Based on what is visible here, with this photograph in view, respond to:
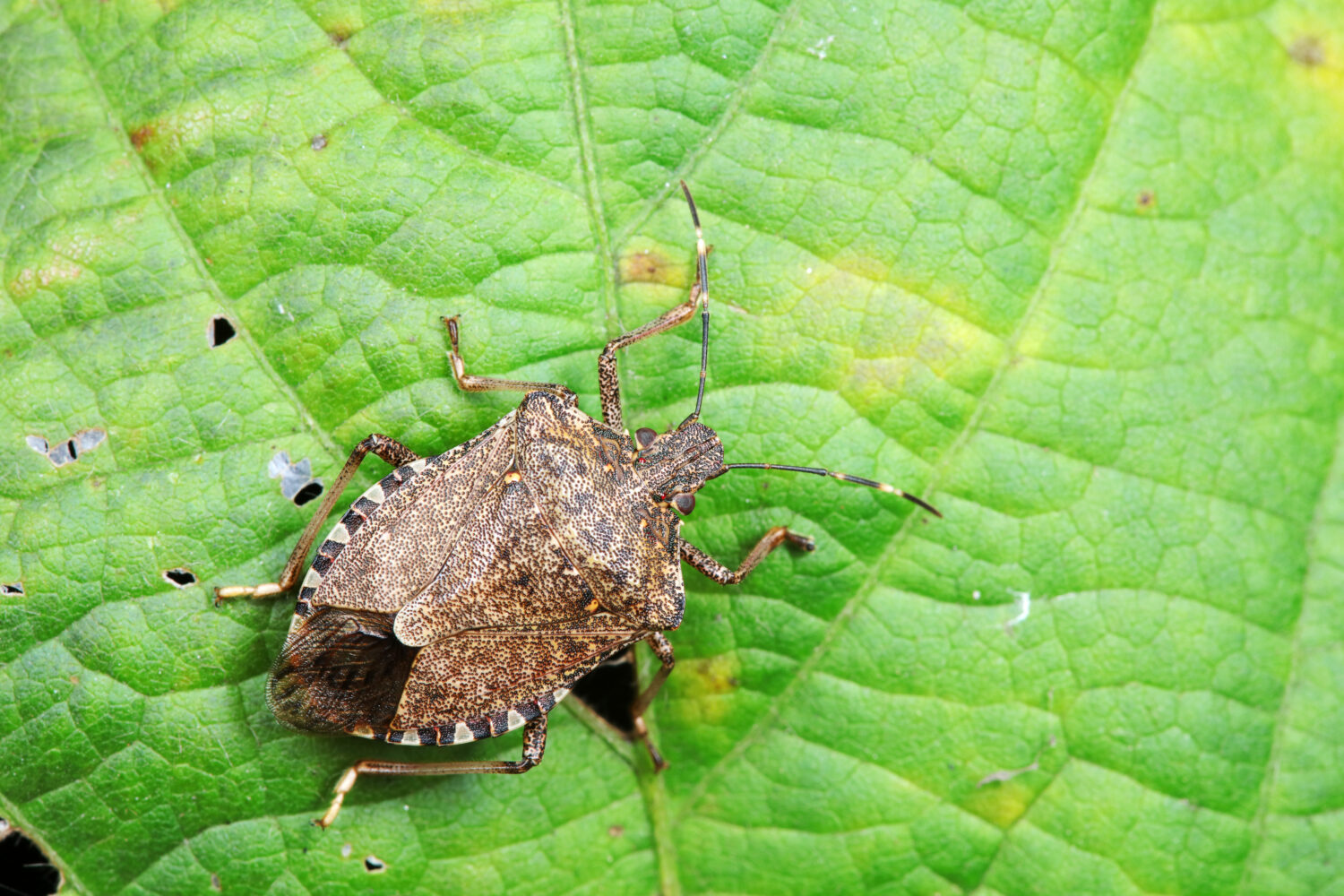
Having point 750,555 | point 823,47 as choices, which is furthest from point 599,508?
point 823,47

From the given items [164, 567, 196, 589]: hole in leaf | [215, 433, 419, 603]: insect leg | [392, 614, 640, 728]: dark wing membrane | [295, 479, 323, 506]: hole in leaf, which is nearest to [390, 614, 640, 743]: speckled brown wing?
[392, 614, 640, 728]: dark wing membrane

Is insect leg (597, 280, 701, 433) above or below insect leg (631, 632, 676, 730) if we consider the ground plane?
above

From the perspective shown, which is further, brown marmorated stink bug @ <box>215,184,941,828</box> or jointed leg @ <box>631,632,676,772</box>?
jointed leg @ <box>631,632,676,772</box>

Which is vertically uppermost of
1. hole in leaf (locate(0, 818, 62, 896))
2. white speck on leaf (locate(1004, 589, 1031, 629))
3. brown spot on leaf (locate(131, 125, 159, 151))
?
brown spot on leaf (locate(131, 125, 159, 151))

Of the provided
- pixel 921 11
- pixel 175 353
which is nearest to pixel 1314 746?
pixel 921 11

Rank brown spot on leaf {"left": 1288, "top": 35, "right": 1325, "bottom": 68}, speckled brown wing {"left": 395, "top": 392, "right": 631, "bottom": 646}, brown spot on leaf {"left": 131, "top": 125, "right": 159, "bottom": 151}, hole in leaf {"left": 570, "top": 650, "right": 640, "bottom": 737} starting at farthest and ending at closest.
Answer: hole in leaf {"left": 570, "top": 650, "right": 640, "bottom": 737} < brown spot on leaf {"left": 1288, "top": 35, "right": 1325, "bottom": 68} < speckled brown wing {"left": 395, "top": 392, "right": 631, "bottom": 646} < brown spot on leaf {"left": 131, "top": 125, "right": 159, "bottom": 151}

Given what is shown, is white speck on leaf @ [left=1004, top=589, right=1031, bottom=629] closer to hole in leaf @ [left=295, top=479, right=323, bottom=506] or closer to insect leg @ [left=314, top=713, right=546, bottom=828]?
insect leg @ [left=314, top=713, right=546, bottom=828]
